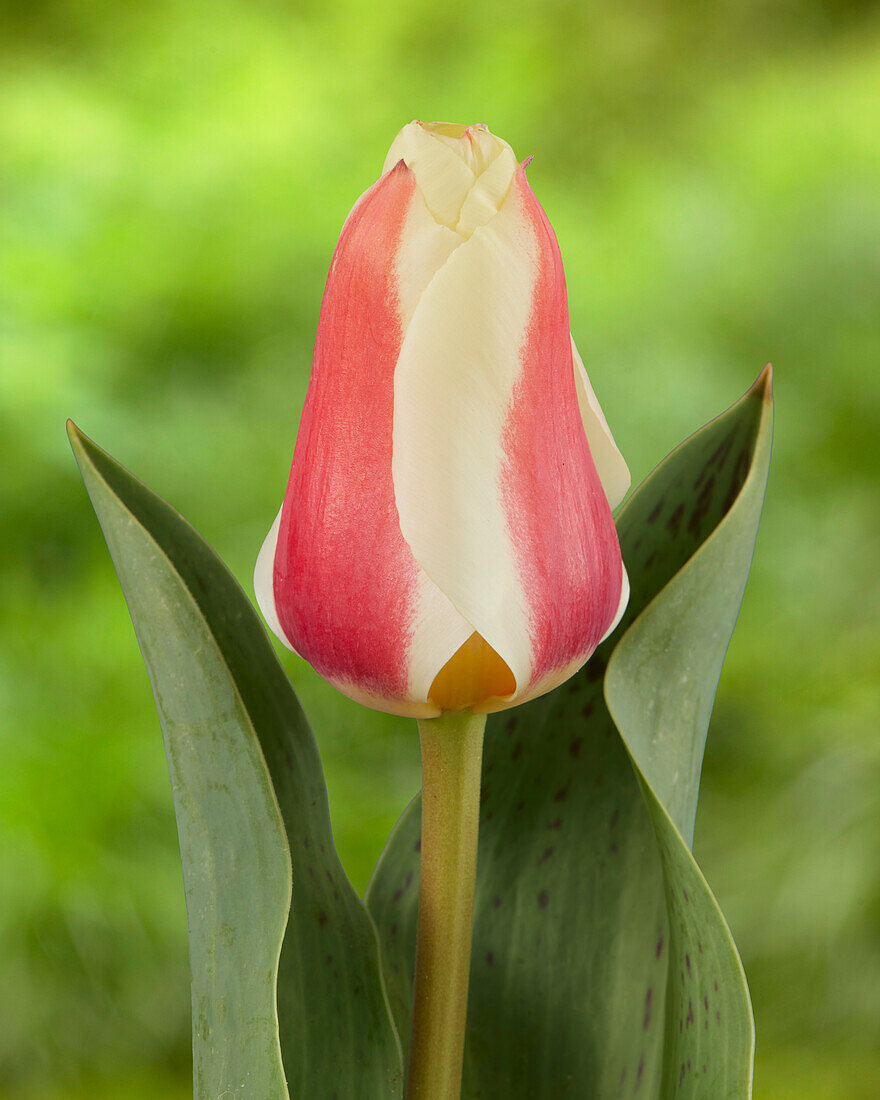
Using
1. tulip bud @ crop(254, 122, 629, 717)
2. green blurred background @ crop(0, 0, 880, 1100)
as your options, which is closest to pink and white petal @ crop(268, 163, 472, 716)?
tulip bud @ crop(254, 122, 629, 717)

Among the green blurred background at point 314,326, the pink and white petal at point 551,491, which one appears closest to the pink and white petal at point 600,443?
the pink and white petal at point 551,491

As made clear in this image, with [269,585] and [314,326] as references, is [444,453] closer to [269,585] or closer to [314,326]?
[269,585]

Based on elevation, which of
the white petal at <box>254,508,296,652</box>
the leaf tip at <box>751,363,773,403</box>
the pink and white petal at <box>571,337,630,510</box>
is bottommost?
the white petal at <box>254,508,296,652</box>

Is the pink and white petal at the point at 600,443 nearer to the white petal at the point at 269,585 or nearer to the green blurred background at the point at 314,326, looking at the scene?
the white petal at the point at 269,585

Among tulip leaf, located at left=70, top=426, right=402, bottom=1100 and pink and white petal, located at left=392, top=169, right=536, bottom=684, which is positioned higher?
pink and white petal, located at left=392, top=169, right=536, bottom=684

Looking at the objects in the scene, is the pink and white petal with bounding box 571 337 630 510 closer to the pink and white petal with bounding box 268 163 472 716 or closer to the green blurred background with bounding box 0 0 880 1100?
the pink and white petal with bounding box 268 163 472 716
